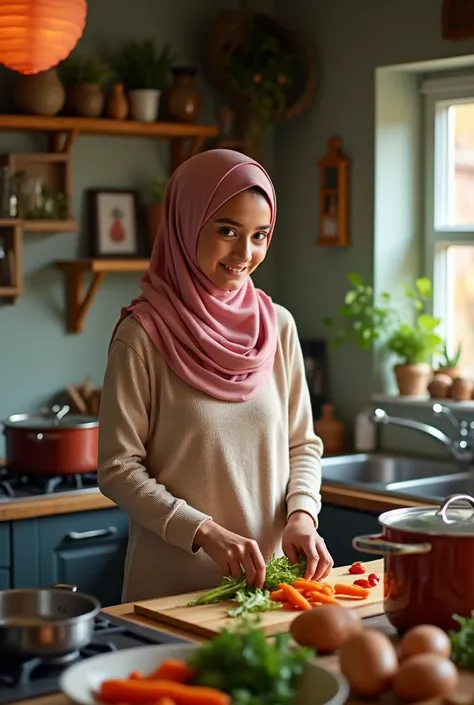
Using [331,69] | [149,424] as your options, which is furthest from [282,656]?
[331,69]

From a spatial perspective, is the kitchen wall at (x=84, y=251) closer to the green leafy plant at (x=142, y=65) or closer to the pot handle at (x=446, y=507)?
the green leafy plant at (x=142, y=65)

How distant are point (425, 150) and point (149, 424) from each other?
2351 mm

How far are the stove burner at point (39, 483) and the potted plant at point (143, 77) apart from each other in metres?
1.30

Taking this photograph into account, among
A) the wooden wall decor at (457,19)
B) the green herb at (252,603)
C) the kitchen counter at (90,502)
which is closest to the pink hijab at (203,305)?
the green herb at (252,603)

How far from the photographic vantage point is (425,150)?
434 centimetres

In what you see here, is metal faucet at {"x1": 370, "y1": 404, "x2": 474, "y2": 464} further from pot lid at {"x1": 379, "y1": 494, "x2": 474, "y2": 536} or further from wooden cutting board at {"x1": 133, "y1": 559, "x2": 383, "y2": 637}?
pot lid at {"x1": 379, "y1": 494, "x2": 474, "y2": 536}

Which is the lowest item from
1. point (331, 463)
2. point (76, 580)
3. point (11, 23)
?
point (76, 580)

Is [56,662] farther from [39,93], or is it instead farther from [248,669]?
[39,93]

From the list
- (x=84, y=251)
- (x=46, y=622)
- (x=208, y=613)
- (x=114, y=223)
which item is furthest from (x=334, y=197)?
(x=46, y=622)

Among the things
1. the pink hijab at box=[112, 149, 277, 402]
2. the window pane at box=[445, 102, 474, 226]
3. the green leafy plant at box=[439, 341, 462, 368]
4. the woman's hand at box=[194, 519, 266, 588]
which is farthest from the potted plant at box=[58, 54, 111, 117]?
the woman's hand at box=[194, 519, 266, 588]

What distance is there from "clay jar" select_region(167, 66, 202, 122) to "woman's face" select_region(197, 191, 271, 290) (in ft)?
6.72

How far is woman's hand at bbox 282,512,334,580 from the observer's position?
2229 millimetres

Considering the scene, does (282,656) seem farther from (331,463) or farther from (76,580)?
(331,463)

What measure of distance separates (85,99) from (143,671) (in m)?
2.81
